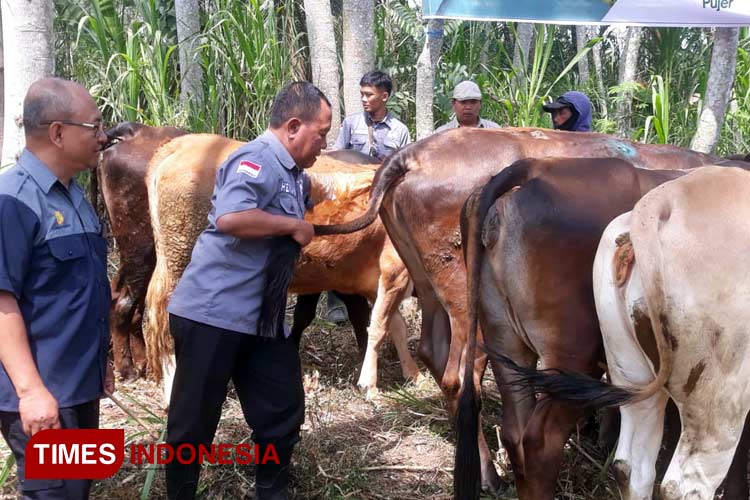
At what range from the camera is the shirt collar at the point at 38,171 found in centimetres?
241

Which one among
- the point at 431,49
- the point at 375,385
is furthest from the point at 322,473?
the point at 431,49

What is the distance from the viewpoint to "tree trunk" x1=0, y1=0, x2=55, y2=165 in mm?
4531

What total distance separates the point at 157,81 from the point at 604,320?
586 cm

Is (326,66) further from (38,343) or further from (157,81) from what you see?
(38,343)

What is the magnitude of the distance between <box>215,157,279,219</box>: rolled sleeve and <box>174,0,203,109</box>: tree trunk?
16.0 feet

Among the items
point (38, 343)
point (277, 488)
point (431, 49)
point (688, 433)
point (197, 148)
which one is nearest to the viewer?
point (38, 343)

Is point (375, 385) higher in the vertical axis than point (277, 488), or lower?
lower

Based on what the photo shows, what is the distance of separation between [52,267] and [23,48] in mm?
2748

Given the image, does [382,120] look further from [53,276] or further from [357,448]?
[53,276]

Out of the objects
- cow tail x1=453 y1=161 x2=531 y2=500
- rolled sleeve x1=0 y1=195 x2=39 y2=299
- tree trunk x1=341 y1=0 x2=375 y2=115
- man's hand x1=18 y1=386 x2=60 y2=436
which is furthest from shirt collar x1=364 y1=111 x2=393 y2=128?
man's hand x1=18 y1=386 x2=60 y2=436

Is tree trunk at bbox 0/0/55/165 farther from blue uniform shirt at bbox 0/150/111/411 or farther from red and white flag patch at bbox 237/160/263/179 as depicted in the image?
blue uniform shirt at bbox 0/150/111/411

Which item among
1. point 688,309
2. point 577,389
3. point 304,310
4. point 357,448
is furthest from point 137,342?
point 688,309

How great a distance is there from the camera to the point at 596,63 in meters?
11.7

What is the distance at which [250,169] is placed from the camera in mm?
3051
